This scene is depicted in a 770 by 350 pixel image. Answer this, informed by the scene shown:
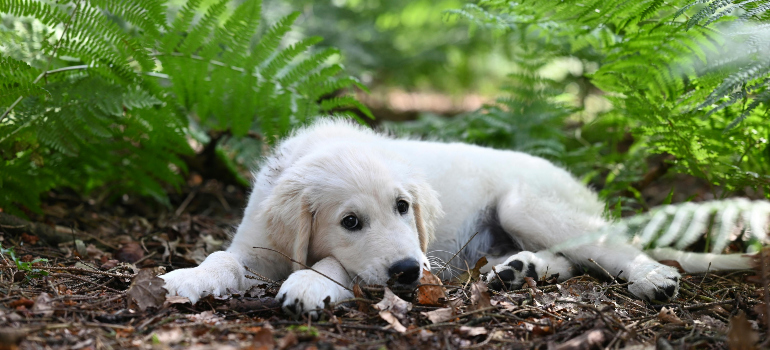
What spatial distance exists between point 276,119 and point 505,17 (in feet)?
7.16

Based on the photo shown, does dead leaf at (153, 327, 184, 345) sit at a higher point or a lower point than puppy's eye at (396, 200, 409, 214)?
lower

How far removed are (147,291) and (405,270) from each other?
126 cm

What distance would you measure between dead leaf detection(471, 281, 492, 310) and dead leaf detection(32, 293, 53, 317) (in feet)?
6.26

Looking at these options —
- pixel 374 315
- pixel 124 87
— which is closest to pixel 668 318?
pixel 374 315

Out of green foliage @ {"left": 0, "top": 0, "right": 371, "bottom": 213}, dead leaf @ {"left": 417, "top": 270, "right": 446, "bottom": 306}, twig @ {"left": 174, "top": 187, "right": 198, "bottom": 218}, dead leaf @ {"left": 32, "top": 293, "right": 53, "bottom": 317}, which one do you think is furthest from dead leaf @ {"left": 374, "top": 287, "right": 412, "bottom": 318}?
twig @ {"left": 174, "top": 187, "right": 198, "bottom": 218}

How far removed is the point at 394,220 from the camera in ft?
10.4

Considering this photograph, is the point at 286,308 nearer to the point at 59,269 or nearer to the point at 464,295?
the point at 464,295

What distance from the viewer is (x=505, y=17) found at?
4938 millimetres

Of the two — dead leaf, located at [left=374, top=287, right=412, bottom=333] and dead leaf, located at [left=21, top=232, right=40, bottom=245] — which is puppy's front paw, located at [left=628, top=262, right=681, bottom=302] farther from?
dead leaf, located at [left=21, top=232, right=40, bottom=245]

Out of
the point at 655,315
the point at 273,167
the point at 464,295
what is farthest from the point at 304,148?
the point at 655,315

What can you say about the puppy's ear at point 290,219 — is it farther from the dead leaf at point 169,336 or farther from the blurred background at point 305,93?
the blurred background at point 305,93

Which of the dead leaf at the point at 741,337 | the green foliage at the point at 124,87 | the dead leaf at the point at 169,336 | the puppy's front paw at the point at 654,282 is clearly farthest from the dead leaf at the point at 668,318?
the green foliage at the point at 124,87

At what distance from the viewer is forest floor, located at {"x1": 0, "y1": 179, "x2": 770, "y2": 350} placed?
2.26 metres

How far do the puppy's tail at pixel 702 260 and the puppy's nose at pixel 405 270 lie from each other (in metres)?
1.87
